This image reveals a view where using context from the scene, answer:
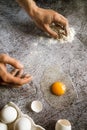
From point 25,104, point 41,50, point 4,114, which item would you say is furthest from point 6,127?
point 41,50

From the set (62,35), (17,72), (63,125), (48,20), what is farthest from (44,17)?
(63,125)

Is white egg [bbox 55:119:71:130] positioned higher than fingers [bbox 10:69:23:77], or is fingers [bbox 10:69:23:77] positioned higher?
fingers [bbox 10:69:23:77]

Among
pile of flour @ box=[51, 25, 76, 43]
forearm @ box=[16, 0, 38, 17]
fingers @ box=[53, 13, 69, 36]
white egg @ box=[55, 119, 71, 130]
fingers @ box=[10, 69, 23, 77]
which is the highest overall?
forearm @ box=[16, 0, 38, 17]

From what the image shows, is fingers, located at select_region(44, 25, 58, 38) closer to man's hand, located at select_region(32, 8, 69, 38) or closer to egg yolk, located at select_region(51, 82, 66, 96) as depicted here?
man's hand, located at select_region(32, 8, 69, 38)

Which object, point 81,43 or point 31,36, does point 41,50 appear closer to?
point 31,36

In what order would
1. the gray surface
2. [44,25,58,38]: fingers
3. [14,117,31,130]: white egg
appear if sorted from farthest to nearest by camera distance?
[44,25,58,38]: fingers, the gray surface, [14,117,31,130]: white egg

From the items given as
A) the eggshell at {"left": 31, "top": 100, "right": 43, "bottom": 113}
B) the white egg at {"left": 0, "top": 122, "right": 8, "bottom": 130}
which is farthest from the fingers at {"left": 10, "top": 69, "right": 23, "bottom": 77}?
the white egg at {"left": 0, "top": 122, "right": 8, "bottom": 130}
